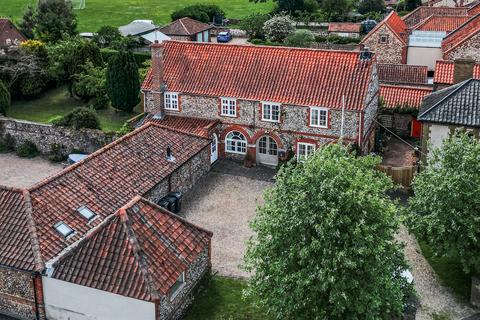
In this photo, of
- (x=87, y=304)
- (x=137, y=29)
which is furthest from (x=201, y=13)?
(x=87, y=304)

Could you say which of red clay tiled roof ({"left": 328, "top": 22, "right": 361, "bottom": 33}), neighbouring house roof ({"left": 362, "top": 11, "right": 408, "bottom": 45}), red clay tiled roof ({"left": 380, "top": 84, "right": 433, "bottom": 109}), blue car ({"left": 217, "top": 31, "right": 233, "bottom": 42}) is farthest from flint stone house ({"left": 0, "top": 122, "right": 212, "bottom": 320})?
red clay tiled roof ({"left": 328, "top": 22, "right": 361, "bottom": 33})

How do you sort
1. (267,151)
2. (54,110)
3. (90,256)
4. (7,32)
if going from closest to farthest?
(90,256) → (267,151) → (54,110) → (7,32)

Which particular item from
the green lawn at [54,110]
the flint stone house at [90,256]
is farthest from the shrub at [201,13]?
the flint stone house at [90,256]

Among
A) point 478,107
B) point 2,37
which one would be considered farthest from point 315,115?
point 2,37

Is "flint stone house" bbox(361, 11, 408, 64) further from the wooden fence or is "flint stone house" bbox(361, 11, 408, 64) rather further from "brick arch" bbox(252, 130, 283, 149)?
the wooden fence

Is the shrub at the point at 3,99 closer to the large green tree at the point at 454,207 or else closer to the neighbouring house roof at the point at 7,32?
the neighbouring house roof at the point at 7,32

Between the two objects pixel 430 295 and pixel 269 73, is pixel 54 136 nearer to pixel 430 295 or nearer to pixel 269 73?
pixel 269 73
